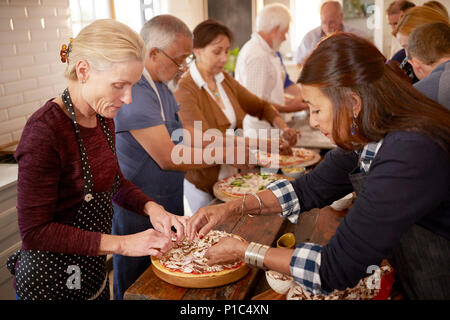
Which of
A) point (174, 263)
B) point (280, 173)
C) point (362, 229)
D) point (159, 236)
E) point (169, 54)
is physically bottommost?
point (280, 173)

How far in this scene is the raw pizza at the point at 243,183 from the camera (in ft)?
8.16

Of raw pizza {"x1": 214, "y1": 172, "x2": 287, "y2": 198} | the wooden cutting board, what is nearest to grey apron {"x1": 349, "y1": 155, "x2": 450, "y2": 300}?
the wooden cutting board

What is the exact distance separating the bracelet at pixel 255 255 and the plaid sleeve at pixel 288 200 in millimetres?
417

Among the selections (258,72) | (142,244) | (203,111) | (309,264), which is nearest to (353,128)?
(309,264)

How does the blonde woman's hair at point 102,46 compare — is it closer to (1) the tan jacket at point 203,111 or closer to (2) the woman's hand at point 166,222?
(2) the woman's hand at point 166,222

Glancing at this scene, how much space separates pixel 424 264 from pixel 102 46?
1.26 meters

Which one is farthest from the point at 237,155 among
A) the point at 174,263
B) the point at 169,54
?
the point at 174,263

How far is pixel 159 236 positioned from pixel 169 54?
1.11 meters

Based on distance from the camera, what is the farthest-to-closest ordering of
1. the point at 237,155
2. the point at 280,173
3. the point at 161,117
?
the point at 280,173 → the point at 237,155 → the point at 161,117

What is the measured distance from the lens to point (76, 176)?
4.98 ft

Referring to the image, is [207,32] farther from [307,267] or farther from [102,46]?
[307,267]

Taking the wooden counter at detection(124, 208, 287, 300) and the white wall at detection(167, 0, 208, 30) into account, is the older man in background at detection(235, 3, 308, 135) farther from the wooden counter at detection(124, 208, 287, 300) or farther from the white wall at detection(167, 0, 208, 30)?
the wooden counter at detection(124, 208, 287, 300)

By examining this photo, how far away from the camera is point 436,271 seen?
1303 millimetres

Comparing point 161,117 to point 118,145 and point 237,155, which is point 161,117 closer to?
point 118,145
